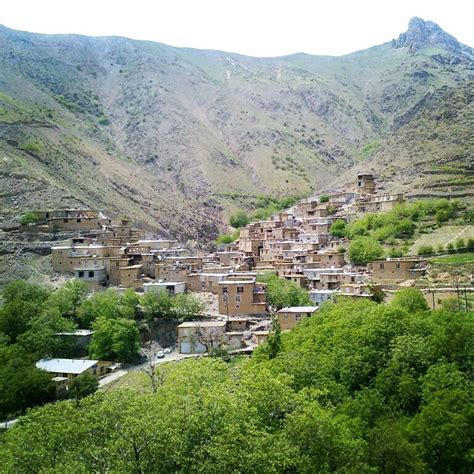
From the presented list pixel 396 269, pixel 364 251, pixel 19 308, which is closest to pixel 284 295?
pixel 396 269

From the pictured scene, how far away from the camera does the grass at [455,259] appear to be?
49309mm

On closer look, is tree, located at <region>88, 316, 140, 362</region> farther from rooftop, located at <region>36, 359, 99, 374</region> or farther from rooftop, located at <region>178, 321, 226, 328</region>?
rooftop, located at <region>178, 321, 226, 328</region>

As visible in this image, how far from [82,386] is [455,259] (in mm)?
31374

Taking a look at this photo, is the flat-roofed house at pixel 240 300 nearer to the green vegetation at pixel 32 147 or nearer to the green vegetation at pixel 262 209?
the green vegetation at pixel 32 147

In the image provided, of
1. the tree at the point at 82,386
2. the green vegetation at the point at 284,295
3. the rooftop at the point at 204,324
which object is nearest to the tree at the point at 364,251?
the green vegetation at the point at 284,295

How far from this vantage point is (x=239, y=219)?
102m

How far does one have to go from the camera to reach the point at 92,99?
14575 cm

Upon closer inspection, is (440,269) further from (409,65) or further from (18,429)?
(409,65)

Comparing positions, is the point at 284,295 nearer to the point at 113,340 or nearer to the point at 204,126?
the point at 113,340

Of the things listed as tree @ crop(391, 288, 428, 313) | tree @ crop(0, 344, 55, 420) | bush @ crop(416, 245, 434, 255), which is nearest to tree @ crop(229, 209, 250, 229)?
bush @ crop(416, 245, 434, 255)

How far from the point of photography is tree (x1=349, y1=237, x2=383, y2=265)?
56162 millimetres

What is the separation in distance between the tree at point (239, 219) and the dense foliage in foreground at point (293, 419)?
2737 inches

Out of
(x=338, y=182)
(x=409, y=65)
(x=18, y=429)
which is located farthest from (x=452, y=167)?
(x=409, y=65)

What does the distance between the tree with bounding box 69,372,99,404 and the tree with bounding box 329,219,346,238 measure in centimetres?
3506
